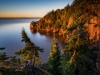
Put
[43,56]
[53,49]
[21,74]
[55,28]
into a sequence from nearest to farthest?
[21,74], [53,49], [43,56], [55,28]

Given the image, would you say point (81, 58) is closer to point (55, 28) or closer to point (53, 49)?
point (53, 49)

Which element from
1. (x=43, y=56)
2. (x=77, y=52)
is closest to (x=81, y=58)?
(x=77, y=52)

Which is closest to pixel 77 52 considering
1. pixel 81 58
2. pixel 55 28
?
pixel 81 58

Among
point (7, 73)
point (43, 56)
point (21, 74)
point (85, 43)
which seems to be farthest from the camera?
point (43, 56)

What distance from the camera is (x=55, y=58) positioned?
22250 mm

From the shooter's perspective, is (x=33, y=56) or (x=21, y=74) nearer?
(x=21, y=74)

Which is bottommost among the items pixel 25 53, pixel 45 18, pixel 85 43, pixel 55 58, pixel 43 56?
pixel 43 56

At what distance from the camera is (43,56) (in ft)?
122

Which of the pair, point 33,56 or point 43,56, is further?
point 43,56

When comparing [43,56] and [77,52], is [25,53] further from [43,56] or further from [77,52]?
[43,56]

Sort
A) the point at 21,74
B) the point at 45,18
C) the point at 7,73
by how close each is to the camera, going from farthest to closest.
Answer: the point at 45,18, the point at 21,74, the point at 7,73

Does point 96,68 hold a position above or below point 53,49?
below

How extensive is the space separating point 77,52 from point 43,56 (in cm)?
2470

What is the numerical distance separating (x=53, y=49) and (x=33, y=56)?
5.70 metres
